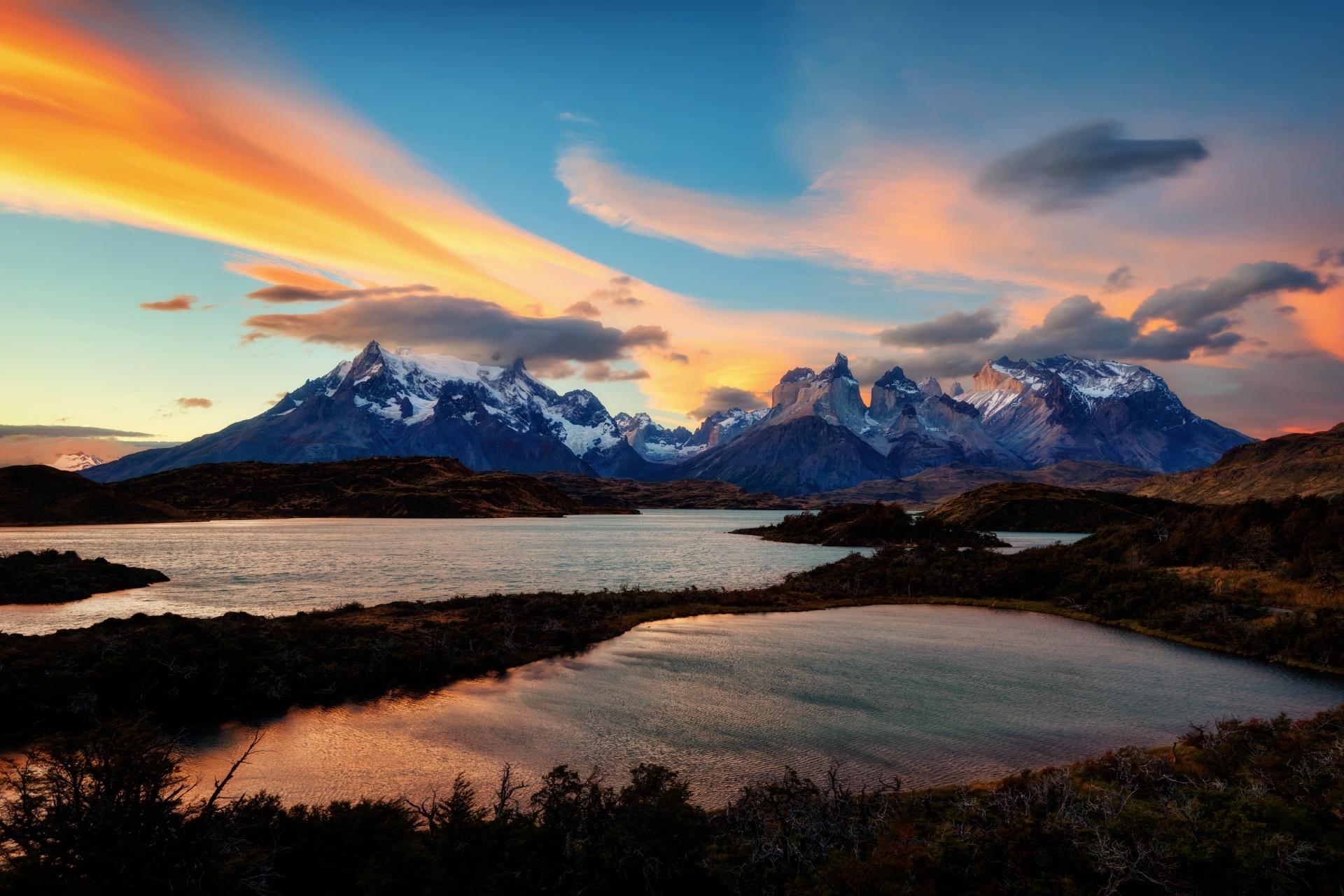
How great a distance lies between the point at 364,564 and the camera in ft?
344

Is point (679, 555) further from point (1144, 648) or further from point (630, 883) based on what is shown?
point (630, 883)

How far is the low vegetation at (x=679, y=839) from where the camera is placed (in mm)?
12961

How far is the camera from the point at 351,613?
53.4m

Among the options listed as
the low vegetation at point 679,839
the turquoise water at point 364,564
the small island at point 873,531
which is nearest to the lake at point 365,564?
the turquoise water at point 364,564

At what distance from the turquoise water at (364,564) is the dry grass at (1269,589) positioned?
4980 centimetres

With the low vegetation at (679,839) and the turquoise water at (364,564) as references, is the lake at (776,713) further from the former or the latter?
the turquoise water at (364,564)

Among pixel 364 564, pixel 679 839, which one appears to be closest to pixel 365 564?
pixel 364 564

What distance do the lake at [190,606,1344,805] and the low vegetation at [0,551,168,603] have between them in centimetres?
6082

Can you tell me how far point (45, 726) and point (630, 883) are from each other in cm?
3059

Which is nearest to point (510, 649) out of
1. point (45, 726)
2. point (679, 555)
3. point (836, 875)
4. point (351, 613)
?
point (351, 613)

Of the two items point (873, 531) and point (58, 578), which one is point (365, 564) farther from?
point (873, 531)

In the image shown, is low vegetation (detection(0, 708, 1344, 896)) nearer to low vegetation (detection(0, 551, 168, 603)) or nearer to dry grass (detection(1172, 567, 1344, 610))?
dry grass (detection(1172, 567, 1344, 610))

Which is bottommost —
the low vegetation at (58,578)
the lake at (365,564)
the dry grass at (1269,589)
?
the lake at (365,564)

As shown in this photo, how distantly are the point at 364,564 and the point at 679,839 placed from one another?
333 ft
